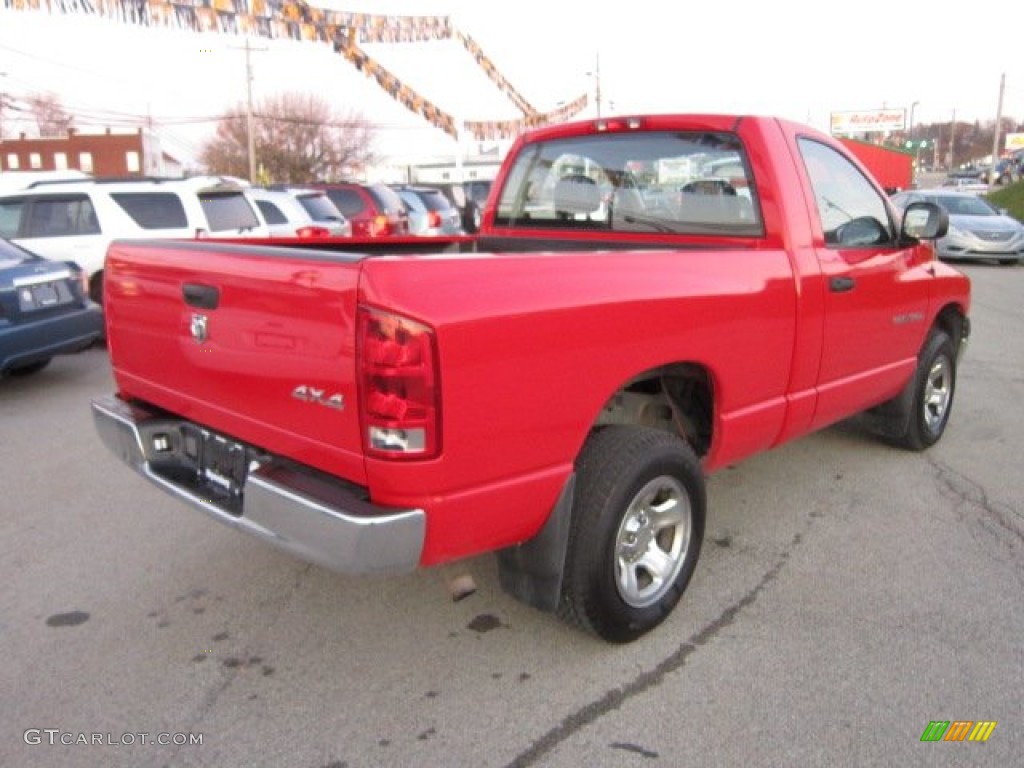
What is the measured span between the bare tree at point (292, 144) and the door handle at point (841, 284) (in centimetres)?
5473

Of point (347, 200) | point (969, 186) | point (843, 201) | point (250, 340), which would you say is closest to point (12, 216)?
point (347, 200)

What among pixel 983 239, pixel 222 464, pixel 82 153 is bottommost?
pixel 983 239

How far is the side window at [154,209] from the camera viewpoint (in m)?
9.37

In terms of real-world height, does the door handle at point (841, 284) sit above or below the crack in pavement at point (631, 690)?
above

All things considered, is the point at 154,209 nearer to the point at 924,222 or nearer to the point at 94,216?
the point at 94,216

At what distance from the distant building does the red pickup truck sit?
75461 mm

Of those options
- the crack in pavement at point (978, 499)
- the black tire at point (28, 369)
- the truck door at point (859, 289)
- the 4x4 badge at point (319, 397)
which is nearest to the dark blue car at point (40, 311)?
the black tire at point (28, 369)

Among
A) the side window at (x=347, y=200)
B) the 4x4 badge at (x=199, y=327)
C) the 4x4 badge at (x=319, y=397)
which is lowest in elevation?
the 4x4 badge at (x=319, y=397)

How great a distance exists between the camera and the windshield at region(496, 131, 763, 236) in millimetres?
3676

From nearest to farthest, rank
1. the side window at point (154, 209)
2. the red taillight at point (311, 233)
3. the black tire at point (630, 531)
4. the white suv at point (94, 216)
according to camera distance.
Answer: the black tire at point (630, 531) < the red taillight at point (311, 233) < the white suv at point (94, 216) < the side window at point (154, 209)

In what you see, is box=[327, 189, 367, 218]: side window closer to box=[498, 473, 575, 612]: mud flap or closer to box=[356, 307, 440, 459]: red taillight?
box=[498, 473, 575, 612]: mud flap

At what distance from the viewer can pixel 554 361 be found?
2.50 m

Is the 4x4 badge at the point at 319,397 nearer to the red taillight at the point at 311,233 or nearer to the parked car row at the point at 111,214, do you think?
the red taillight at the point at 311,233

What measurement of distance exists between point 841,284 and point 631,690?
6.83ft
